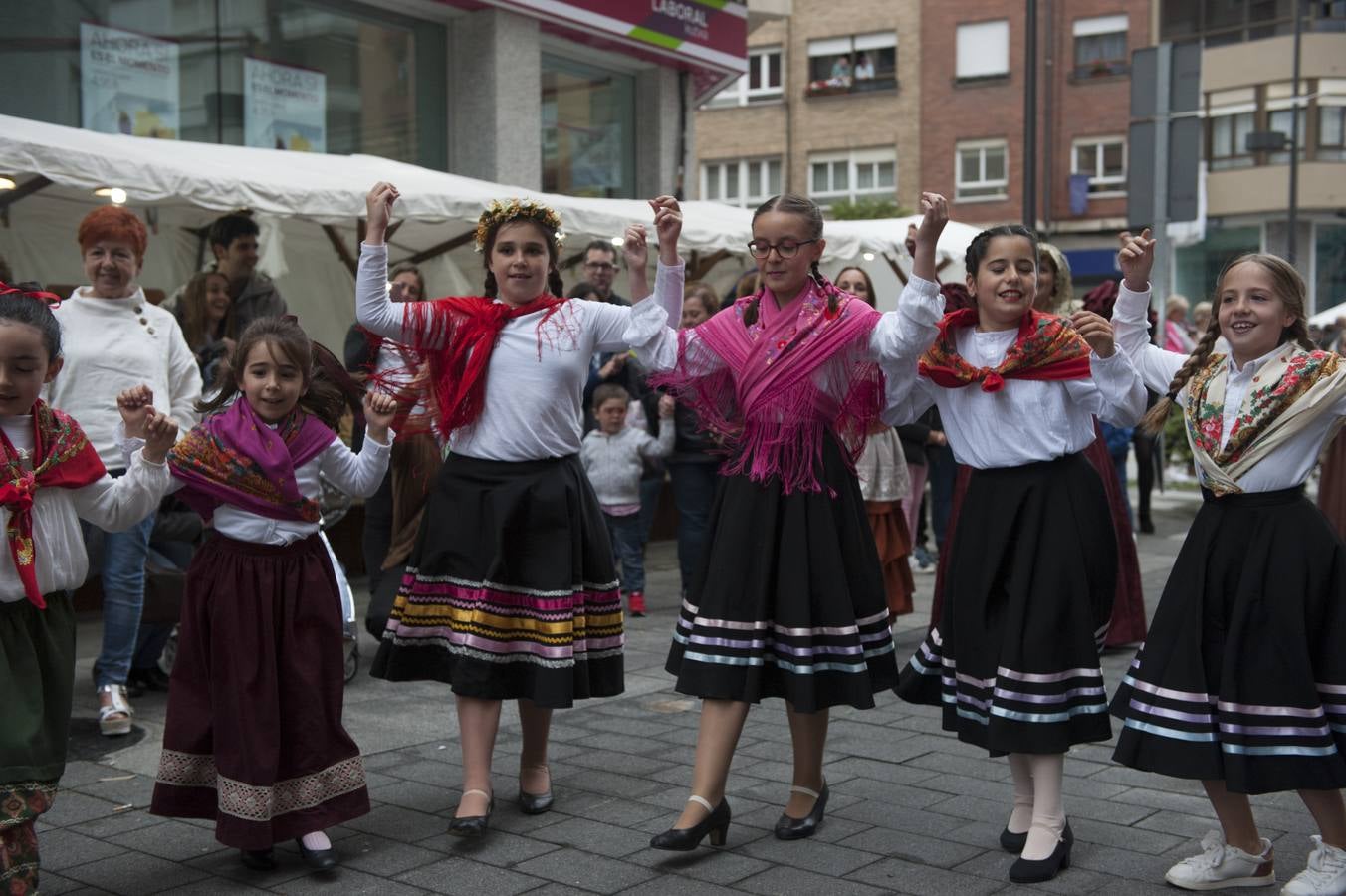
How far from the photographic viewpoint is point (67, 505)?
14.0 ft

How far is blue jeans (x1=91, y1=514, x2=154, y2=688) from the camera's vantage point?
645 cm

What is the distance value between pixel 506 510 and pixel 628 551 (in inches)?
178

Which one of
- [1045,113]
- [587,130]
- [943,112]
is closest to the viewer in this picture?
[587,130]

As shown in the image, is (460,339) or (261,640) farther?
(460,339)

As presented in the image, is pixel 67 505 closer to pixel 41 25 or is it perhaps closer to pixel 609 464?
pixel 609 464

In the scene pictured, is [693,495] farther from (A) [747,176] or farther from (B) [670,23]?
(A) [747,176]

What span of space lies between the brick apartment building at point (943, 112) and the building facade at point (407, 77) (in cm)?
1963

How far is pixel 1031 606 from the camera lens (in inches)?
175

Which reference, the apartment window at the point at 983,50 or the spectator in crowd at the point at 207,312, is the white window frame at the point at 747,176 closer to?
the apartment window at the point at 983,50

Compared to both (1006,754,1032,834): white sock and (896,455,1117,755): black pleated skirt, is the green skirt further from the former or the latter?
(1006,754,1032,834): white sock

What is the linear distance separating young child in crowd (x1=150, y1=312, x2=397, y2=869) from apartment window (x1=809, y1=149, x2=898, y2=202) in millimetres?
34099

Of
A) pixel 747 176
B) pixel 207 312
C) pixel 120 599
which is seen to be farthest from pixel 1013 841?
pixel 747 176

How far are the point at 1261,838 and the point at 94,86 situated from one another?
10460mm

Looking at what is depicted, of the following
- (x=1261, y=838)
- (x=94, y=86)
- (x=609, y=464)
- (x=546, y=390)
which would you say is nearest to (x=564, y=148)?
(x=94, y=86)
